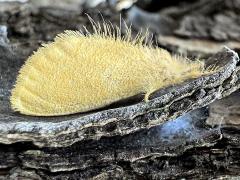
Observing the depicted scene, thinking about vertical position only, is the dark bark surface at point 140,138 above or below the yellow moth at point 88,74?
below

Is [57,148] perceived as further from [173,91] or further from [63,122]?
[173,91]

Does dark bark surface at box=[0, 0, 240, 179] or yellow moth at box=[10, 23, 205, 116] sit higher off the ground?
yellow moth at box=[10, 23, 205, 116]

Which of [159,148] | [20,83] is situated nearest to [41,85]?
[20,83]

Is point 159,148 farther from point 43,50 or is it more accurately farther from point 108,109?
point 43,50

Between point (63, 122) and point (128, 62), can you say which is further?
point (128, 62)

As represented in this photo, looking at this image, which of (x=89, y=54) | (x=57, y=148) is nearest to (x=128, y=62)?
(x=89, y=54)

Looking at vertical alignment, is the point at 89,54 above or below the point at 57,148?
above
